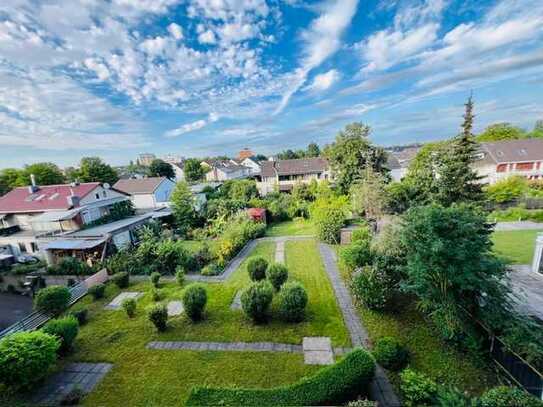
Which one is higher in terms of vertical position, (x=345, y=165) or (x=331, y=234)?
(x=345, y=165)

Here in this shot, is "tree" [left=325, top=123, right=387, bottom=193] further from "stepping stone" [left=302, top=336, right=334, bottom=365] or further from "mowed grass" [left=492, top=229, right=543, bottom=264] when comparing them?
"stepping stone" [left=302, top=336, right=334, bottom=365]

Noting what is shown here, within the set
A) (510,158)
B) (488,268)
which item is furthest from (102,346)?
(510,158)

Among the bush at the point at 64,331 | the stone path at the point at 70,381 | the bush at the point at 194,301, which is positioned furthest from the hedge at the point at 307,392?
the bush at the point at 64,331

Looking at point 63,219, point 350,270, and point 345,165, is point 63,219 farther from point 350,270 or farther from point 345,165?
point 345,165

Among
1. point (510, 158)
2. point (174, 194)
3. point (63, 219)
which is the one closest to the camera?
point (63, 219)

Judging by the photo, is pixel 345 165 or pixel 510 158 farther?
pixel 510 158

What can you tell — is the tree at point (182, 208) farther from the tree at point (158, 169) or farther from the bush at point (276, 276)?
the tree at point (158, 169)

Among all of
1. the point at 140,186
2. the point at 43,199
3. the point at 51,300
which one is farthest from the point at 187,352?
the point at 140,186
